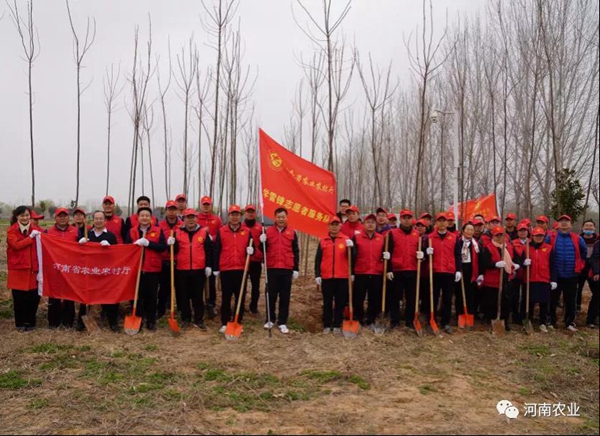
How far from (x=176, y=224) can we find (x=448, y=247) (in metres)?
4.10

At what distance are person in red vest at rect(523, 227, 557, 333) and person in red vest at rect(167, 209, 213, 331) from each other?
16.1 ft

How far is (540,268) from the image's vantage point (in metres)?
6.84

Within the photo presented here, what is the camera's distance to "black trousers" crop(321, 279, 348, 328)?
6477mm

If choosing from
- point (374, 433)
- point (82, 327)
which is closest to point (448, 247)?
point (374, 433)

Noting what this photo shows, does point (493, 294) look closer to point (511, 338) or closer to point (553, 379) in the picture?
point (511, 338)

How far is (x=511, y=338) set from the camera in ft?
21.0

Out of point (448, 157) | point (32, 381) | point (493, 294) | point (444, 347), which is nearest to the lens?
point (32, 381)

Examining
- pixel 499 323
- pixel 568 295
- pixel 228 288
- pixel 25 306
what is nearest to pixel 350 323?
pixel 228 288

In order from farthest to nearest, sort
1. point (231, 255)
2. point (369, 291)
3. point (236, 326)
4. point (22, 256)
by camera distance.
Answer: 1. point (369, 291)
2. point (231, 255)
3. point (236, 326)
4. point (22, 256)

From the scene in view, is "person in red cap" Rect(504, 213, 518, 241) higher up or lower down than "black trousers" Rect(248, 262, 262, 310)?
higher up

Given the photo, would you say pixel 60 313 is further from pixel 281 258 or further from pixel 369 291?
pixel 369 291

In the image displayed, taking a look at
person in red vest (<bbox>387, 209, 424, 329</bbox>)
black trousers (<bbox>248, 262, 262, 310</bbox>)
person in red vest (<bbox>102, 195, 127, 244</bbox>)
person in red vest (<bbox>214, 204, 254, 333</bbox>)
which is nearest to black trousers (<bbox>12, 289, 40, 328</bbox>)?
person in red vest (<bbox>102, 195, 127, 244</bbox>)

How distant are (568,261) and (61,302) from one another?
7726mm

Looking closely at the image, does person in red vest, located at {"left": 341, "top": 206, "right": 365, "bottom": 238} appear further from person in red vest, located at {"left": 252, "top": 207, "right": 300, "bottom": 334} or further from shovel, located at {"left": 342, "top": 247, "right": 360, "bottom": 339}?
person in red vest, located at {"left": 252, "top": 207, "right": 300, "bottom": 334}
